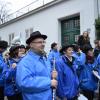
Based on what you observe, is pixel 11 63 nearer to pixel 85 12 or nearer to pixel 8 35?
pixel 85 12

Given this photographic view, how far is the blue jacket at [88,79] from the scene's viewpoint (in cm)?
925

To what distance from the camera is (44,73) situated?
5.76 metres

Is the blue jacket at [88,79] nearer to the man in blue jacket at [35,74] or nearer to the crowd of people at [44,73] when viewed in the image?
the crowd of people at [44,73]

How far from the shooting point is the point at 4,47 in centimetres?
896

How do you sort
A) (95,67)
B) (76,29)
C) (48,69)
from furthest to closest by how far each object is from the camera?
(76,29)
(95,67)
(48,69)

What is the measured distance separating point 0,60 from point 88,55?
2.39m

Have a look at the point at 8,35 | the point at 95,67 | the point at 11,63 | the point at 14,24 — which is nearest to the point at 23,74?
the point at 11,63

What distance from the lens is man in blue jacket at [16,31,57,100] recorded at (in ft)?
18.1

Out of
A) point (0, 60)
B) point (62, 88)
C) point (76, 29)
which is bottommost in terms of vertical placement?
point (62, 88)

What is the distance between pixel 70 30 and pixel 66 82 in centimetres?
1445

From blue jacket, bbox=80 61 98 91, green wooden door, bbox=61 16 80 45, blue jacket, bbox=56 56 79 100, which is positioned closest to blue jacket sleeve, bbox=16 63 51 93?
Answer: blue jacket, bbox=56 56 79 100

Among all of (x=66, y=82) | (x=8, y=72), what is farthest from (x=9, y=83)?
(x=66, y=82)

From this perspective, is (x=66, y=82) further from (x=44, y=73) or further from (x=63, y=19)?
(x=63, y=19)

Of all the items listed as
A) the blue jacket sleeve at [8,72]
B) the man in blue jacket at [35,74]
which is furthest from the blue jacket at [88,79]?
the man in blue jacket at [35,74]
